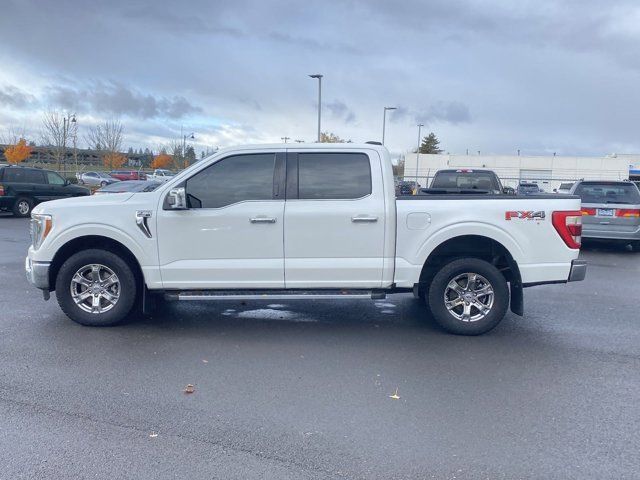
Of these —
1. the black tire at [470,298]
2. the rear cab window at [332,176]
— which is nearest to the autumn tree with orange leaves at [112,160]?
the rear cab window at [332,176]

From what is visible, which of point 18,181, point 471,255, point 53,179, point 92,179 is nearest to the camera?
point 471,255

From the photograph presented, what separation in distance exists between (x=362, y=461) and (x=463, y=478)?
61cm

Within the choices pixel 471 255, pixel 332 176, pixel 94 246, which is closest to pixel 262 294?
pixel 332 176

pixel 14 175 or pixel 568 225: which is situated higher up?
pixel 14 175

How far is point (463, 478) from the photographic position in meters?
3.41

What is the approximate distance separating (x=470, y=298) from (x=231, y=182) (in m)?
2.88

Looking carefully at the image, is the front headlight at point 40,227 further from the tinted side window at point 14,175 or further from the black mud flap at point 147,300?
the tinted side window at point 14,175

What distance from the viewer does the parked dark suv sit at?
19.4 metres

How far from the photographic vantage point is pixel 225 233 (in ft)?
20.0

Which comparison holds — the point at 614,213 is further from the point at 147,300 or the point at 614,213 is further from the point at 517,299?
the point at 147,300

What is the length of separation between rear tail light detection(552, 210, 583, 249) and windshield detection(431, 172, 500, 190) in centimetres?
702

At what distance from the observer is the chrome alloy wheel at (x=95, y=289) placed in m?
6.28

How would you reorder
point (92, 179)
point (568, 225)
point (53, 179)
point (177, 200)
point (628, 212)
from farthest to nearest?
point (92, 179) → point (53, 179) → point (628, 212) → point (568, 225) → point (177, 200)

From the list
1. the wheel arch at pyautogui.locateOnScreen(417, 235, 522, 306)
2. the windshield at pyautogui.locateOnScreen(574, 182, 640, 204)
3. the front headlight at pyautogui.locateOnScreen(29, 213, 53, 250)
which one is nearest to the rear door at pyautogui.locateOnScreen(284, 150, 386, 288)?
the wheel arch at pyautogui.locateOnScreen(417, 235, 522, 306)
